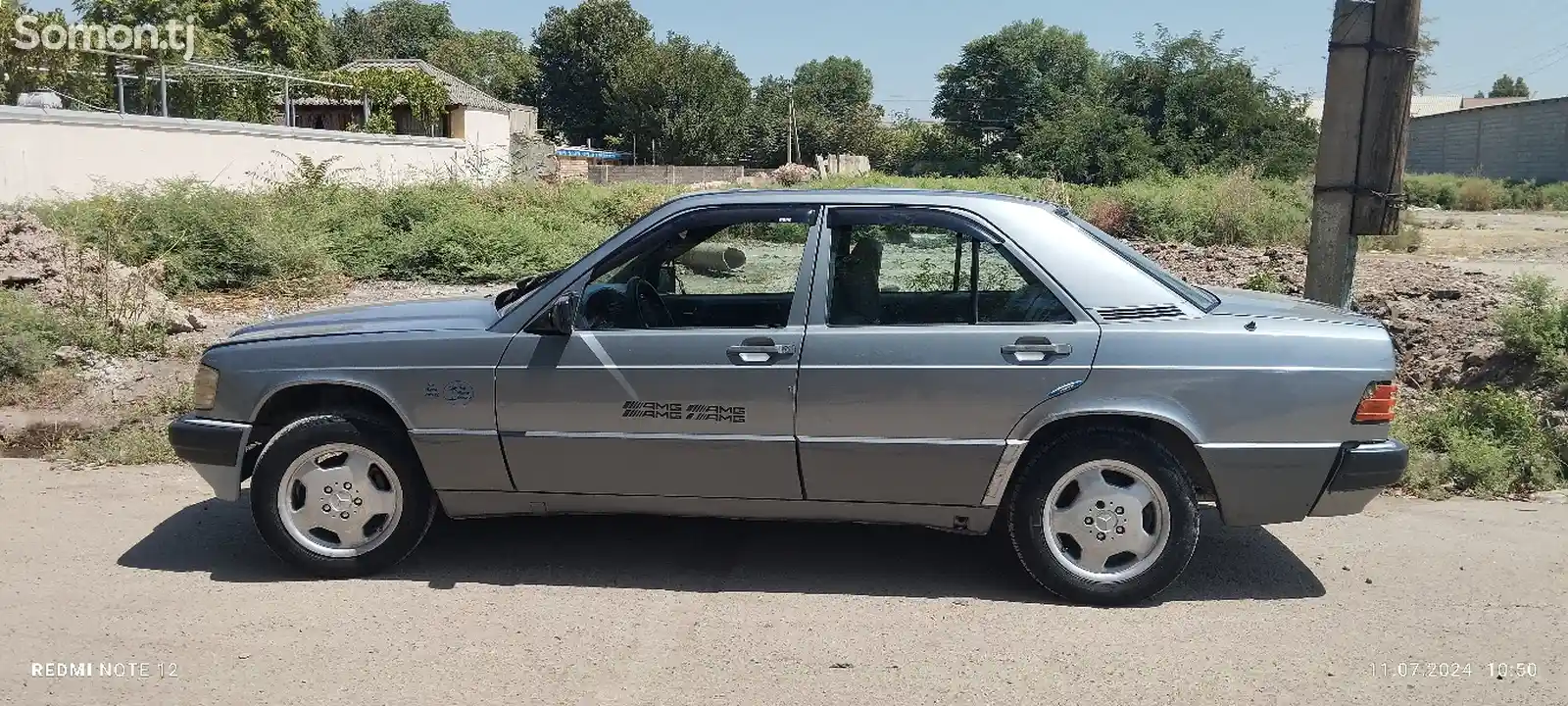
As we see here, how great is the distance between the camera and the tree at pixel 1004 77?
245ft

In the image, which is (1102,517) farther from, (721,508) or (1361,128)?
(1361,128)

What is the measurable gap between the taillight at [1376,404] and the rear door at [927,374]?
1062mm

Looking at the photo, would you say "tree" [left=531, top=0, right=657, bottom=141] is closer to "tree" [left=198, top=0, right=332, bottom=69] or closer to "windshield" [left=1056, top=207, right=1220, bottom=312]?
"tree" [left=198, top=0, right=332, bottom=69]

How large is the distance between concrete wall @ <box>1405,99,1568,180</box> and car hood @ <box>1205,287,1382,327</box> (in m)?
49.9

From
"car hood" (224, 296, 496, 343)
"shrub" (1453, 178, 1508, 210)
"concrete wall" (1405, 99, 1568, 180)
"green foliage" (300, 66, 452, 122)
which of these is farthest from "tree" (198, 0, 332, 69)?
"concrete wall" (1405, 99, 1568, 180)

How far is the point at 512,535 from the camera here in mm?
5762

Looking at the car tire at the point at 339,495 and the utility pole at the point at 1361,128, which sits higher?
the utility pole at the point at 1361,128

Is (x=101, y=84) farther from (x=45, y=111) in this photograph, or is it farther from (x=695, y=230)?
(x=695, y=230)

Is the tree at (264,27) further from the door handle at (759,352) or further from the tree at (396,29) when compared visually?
the door handle at (759,352)

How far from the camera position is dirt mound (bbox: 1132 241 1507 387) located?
8.63 meters

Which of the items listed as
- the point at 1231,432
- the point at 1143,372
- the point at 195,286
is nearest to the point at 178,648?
the point at 1143,372

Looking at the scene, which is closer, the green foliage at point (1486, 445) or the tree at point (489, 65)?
the green foliage at point (1486, 445)

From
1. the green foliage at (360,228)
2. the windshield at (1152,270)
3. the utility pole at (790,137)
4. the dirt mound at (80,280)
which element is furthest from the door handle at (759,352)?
the utility pole at (790,137)

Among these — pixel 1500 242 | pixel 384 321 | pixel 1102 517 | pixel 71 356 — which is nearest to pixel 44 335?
pixel 71 356
